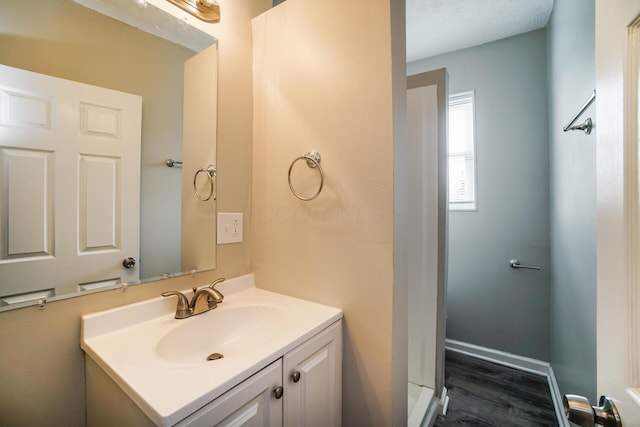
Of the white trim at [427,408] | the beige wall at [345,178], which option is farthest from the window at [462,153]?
the beige wall at [345,178]

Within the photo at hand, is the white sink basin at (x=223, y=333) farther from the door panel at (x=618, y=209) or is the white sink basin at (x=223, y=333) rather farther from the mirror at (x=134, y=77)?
the door panel at (x=618, y=209)

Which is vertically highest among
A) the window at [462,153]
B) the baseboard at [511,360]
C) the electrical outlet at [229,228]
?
the window at [462,153]

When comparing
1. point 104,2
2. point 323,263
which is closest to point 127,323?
point 323,263

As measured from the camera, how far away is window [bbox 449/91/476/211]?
7.50 feet

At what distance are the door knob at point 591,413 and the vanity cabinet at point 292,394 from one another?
0.60 metres

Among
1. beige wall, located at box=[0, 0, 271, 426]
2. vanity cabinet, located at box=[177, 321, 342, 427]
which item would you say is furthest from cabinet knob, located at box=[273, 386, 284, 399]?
beige wall, located at box=[0, 0, 271, 426]

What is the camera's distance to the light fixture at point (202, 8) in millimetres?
1047

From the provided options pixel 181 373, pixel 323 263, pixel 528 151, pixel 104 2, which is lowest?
pixel 181 373

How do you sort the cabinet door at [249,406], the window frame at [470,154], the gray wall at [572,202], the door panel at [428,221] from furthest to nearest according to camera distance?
the window frame at [470,154] < the door panel at [428,221] < the gray wall at [572,202] < the cabinet door at [249,406]

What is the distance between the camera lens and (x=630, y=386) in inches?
16.5

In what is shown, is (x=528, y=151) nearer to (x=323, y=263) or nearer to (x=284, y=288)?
(x=323, y=263)

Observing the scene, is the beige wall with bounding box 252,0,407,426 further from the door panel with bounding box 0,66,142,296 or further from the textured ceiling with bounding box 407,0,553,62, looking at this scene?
the textured ceiling with bounding box 407,0,553,62

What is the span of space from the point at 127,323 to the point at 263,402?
0.52 meters

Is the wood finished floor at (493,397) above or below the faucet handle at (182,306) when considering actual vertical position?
below
